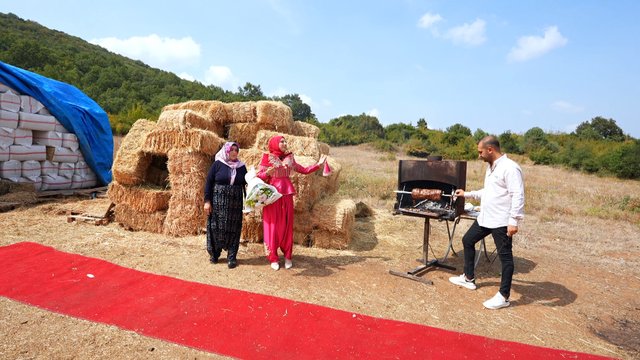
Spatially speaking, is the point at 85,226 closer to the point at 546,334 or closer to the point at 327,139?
the point at 546,334

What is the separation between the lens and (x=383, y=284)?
502 centimetres

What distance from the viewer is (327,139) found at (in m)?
34.4

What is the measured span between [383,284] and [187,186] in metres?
3.80

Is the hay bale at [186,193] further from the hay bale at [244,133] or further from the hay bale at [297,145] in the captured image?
the hay bale at [244,133]

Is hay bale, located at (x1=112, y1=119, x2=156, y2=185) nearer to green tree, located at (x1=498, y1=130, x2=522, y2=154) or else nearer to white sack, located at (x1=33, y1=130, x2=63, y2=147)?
white sack, located at (x1=33, y1=130, x2=63, y2=147)

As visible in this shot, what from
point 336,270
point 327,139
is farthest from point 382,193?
point 327,139

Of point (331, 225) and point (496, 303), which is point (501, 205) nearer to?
point (496, 303)

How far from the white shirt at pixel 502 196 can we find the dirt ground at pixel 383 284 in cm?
108

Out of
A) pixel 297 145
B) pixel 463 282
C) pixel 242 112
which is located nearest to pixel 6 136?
pixel 242 112

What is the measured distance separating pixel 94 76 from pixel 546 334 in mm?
29366

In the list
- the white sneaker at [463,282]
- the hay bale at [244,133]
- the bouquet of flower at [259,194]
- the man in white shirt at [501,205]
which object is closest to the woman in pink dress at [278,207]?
the bouquet of flower at [259,194]

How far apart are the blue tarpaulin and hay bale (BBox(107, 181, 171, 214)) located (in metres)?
4.42

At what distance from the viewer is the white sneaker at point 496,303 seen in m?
4.43

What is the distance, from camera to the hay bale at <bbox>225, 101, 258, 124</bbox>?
27.0ft
